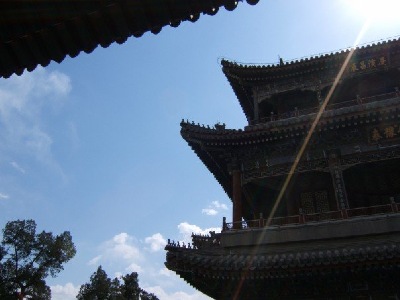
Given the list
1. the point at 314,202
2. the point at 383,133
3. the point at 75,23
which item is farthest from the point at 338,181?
the point at 75,23

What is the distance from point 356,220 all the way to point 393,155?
2.96 meters

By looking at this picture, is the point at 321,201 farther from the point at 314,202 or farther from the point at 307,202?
the point at 307,202

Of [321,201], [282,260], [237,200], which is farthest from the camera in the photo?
[321,201]

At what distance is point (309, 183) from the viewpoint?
48.9 feet

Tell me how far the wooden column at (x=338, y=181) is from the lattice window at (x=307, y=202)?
4.77 ft

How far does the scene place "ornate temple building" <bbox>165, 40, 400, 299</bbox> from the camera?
10891 mm

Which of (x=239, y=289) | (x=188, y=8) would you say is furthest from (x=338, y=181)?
(x=188, y=8)

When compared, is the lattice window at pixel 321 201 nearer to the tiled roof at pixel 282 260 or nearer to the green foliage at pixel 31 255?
the tiled roof at pixel 282 260

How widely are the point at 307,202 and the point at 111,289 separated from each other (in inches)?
1075

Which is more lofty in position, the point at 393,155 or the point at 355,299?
the point at 393,155

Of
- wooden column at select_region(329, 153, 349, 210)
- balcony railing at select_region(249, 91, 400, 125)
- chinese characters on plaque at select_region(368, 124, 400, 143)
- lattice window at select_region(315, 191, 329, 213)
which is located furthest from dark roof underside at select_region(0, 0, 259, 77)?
balcony railing at select_region(249, 91, 400, 125)

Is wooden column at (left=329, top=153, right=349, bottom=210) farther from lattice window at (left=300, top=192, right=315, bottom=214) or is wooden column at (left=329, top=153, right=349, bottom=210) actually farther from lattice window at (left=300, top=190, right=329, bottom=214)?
lattice window at (left=300, top=192, right=315, bottom=214)

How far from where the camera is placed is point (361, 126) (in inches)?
536

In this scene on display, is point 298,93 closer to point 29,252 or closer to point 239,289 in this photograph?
point 239,289
